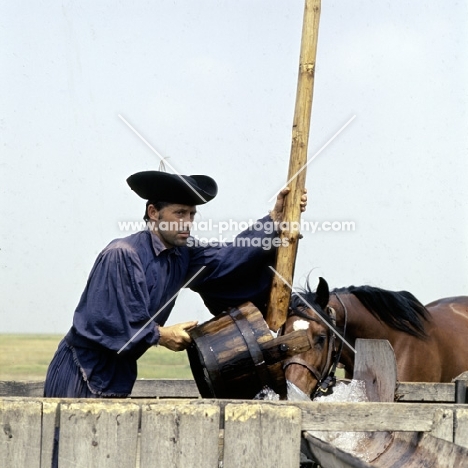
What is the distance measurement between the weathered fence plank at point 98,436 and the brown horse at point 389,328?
2.73 m

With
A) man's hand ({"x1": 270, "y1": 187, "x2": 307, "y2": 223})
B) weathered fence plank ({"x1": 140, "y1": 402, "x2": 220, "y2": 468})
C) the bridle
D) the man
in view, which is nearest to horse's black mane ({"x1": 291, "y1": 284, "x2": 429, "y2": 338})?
the bridle

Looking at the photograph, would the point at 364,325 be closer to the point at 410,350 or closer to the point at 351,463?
the point at 410,350

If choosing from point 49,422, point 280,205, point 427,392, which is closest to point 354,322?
point 427,392

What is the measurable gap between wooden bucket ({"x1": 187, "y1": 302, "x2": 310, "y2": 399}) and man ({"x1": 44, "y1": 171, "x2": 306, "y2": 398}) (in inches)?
7.9

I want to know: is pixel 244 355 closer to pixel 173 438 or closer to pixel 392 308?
pixel 173 438

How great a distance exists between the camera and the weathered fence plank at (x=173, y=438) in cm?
286

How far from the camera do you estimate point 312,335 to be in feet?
18.1

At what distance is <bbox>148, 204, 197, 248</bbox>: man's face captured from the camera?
14.3 ft

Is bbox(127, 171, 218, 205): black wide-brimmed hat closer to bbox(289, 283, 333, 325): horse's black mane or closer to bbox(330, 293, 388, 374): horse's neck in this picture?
bbox(289, 283, 333, 325): horse's black mane

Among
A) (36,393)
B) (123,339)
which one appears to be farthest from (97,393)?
(36,393)

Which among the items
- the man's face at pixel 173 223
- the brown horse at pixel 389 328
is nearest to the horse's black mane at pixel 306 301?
the brown horse at pixel 389 328

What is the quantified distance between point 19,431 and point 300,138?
212cm

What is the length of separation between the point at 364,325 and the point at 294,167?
237cm

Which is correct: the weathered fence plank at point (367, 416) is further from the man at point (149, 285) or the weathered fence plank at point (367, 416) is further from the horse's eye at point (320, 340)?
the horse's eye at point (320, 340)
